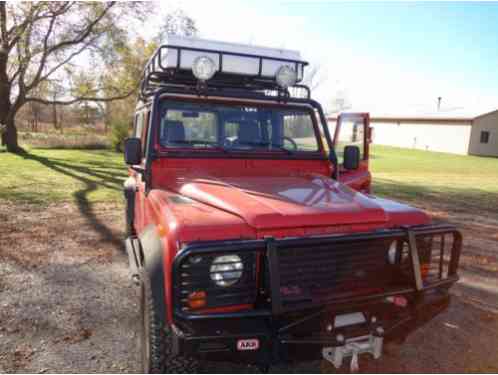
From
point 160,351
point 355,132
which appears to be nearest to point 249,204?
point 160,351

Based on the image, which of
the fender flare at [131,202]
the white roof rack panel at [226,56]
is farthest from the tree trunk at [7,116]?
the white roof rack panel at [226,56]

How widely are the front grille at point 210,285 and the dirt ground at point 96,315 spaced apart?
0.97 metres

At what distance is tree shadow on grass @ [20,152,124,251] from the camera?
6.32m

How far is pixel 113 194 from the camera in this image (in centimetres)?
964

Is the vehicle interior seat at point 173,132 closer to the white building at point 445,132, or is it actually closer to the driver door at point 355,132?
the driver door at point 355,132

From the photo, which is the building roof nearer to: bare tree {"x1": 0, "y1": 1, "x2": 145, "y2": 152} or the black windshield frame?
bare tree {"x1": 0, "y1": 1, "x2": 145, "y2": 152}

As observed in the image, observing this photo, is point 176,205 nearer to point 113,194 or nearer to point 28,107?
point 113,194

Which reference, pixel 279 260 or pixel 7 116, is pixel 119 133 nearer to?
pixel 7 116

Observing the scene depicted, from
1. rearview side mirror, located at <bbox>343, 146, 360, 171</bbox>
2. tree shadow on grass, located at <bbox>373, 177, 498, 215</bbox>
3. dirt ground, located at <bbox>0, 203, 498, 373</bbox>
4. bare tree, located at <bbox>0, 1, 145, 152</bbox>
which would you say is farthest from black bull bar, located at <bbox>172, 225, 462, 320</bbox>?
bare tree, located at <bbox>0, 1, 145, 152</bbox>

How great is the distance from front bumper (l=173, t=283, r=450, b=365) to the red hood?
0.52 metres

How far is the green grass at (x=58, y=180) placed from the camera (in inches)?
353

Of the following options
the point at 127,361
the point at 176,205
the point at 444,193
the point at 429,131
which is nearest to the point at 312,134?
the point at 176,205

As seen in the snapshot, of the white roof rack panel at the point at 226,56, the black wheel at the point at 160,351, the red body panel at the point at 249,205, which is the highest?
the white roof rack panel at the point at 226,56

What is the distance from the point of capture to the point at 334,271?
2.33m
